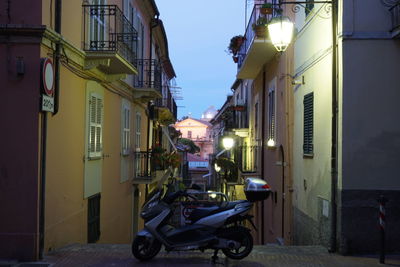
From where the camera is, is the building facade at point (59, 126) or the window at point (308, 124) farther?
the window at point (308, 124)

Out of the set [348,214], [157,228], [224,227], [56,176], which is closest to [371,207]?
[348,214]

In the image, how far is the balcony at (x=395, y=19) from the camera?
796 centimetres

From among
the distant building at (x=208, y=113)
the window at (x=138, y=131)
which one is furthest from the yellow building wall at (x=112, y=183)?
the distant building at (x=208, y=113)

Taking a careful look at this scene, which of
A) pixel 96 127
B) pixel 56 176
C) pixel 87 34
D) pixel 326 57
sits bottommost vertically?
pixel 56 176

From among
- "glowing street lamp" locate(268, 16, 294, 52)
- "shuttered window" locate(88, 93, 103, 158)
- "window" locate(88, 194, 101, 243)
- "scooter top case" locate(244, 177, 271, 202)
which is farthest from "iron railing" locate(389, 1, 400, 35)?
"window" locate(88, 194, 101, 243)

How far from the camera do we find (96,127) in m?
11.4

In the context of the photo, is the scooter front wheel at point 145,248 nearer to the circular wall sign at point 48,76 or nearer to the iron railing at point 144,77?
the circular wall sign at point 48,76

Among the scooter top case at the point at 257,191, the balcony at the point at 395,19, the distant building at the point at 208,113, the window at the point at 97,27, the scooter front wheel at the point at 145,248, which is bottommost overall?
the scooter front wheel at the point at 145,248

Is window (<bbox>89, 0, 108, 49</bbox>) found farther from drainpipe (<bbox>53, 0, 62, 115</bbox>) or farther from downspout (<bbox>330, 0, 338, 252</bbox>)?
downspout (<bbox>330, 0, 338, 252</bbox>)

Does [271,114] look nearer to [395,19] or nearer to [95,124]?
[95,124]

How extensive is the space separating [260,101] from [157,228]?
11981mm

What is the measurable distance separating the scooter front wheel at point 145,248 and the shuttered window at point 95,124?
3.46 m

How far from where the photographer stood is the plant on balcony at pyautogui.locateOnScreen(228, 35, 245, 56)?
1879 centimetres

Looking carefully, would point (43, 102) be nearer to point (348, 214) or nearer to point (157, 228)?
point (157, 228)
